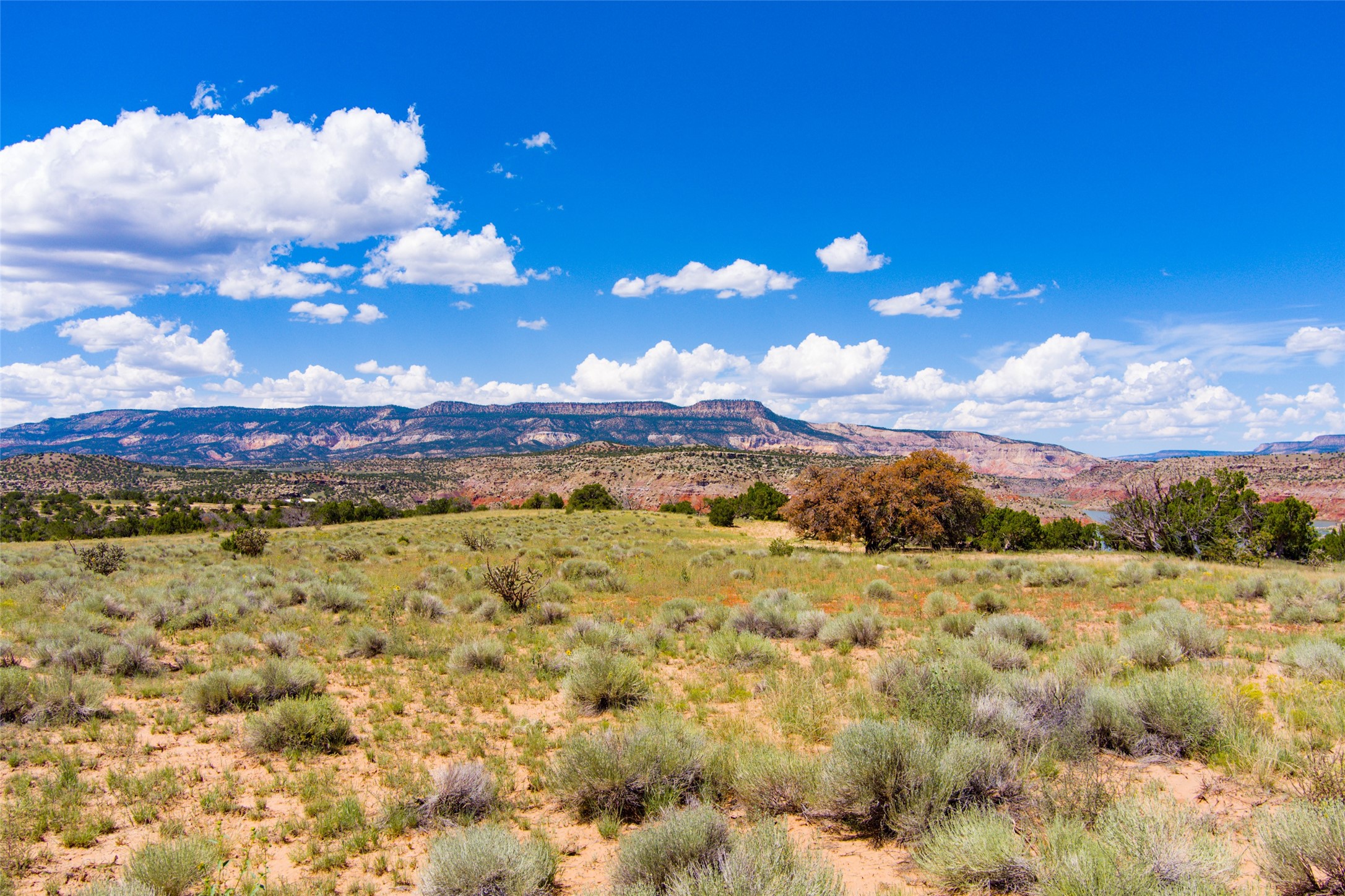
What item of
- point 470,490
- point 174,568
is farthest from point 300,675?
point 470,490

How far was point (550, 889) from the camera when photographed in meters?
4.41

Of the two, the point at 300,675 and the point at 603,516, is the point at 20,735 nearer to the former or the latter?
the point at 300,675

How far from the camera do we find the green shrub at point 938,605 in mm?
13438

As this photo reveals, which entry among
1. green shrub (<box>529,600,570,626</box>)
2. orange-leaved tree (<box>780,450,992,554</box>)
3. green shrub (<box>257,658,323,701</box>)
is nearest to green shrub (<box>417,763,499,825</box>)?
green shrub (<box>257,658,323,701</box>)

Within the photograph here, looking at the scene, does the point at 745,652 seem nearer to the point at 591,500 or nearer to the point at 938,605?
the point at 938,605

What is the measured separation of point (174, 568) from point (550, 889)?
2235cm

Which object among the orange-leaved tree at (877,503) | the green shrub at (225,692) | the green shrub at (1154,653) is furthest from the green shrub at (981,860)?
the orange-leaved tree at (877,503)

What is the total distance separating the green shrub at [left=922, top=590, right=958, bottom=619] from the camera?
13.4m

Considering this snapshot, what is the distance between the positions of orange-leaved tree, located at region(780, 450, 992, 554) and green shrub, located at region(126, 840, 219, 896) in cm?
2564

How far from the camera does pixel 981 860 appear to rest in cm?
396

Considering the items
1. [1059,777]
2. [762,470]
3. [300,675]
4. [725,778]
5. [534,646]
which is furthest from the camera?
[762,470]

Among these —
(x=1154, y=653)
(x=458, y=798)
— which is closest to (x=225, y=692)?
(x=458, y=798)

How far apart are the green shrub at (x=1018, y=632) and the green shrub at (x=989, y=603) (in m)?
3.31

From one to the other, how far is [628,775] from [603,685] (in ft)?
9.15
